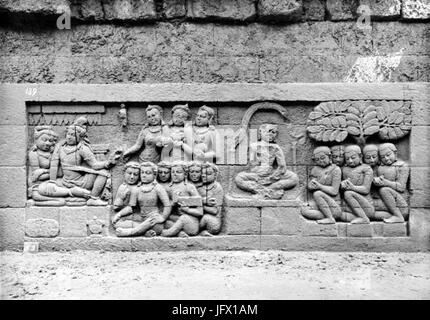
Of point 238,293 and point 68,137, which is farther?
point 68,137

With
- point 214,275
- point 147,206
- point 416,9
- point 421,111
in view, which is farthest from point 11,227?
point 416,9

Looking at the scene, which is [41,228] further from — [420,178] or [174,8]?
[420,178]

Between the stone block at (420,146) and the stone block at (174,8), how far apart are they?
298cm

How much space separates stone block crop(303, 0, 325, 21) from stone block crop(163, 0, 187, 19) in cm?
142

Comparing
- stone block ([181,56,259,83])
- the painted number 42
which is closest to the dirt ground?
the painted number 42

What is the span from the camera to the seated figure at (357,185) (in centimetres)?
475

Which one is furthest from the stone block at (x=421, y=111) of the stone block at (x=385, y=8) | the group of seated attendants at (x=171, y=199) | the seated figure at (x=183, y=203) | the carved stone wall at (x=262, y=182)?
the seated figure at (x=183, y=203)

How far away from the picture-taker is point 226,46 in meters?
4.95

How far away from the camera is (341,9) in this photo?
494 centimetres

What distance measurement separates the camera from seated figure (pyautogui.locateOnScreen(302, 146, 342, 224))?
4770 millimetres

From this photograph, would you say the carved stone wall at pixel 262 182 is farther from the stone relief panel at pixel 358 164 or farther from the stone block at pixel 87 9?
the stone block at pixel 87 9

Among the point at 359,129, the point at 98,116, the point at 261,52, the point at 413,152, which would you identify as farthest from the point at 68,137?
the point at 413,152

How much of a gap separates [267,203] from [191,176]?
3.01 feet

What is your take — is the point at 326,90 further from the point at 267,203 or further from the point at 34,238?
the point at 34,238
